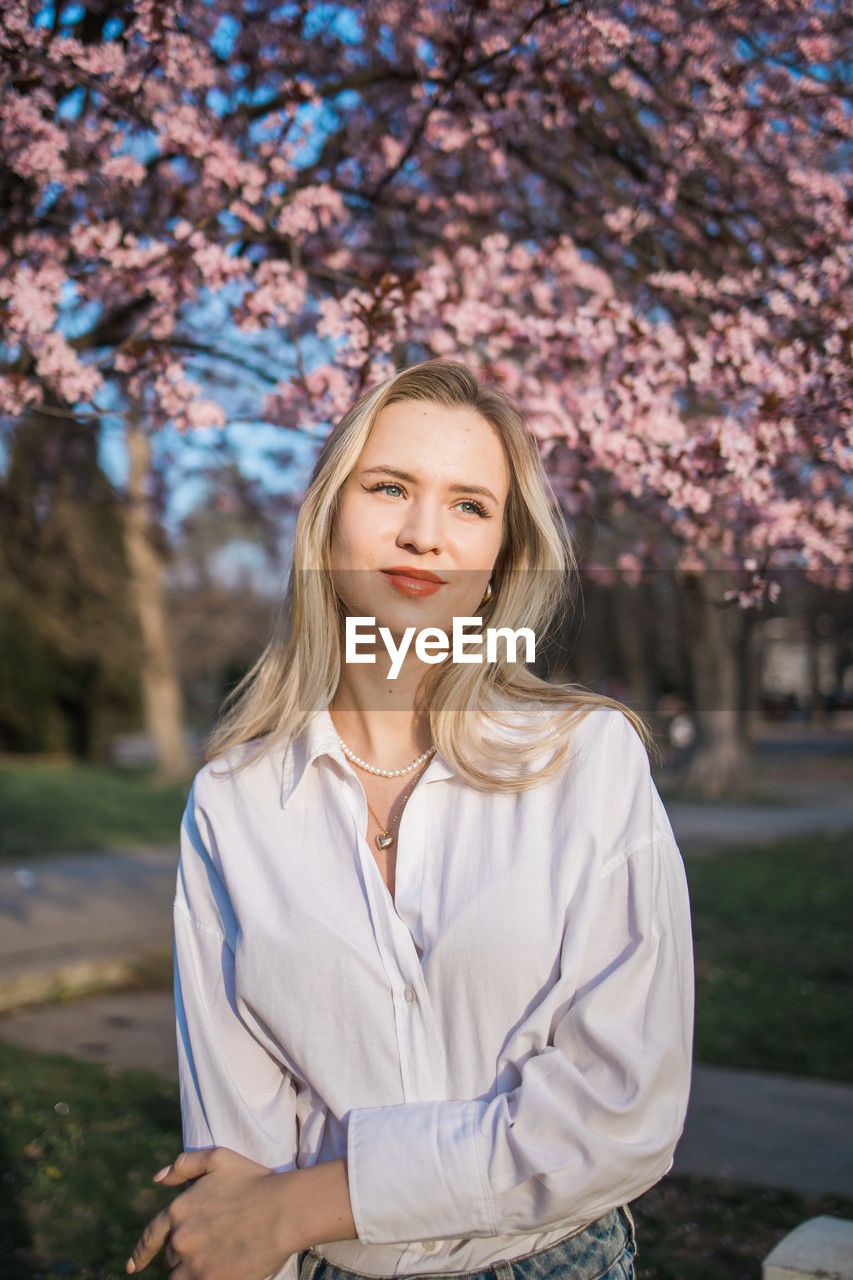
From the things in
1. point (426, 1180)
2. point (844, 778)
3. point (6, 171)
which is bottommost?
point (844, 778)

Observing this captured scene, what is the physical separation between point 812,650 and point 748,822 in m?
32.7

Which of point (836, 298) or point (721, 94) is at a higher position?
point (721, 94)

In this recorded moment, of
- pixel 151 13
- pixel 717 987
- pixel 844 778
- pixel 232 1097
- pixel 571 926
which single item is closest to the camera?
→ pixel 571 926

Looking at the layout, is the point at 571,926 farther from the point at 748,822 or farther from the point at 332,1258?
the point at 748,822

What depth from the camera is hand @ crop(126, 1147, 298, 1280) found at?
1.49 m

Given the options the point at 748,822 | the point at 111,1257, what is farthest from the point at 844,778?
the point at 111,1257

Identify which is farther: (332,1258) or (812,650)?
(812,650)

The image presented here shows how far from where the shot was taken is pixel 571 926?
1540mm

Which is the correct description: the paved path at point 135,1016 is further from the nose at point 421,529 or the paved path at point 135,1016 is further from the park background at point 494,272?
the nose at point 421,529

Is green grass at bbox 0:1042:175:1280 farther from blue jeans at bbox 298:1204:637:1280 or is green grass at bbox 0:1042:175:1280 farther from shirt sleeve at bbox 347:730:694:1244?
shirt sleeve at bbox 347:730:694:1244

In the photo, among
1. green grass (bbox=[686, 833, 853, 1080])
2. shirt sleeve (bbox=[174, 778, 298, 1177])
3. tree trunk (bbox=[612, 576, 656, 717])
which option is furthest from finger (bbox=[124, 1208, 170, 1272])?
tree trunk (bbox=[612, 576, 656, 717])

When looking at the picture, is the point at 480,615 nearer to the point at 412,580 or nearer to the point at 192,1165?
the point at 412,580

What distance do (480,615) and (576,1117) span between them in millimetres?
904

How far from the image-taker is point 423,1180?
1429 millimetres
